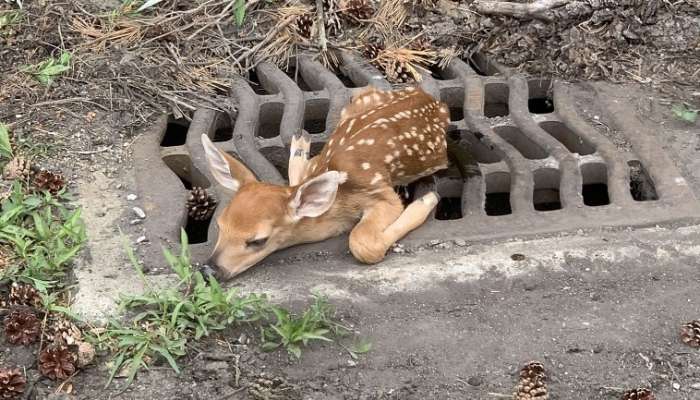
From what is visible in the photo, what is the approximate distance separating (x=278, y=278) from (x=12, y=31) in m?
2.56

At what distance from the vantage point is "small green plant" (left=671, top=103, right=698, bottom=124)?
4941 millimetres

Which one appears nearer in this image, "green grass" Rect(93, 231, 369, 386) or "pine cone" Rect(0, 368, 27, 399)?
"pine cone" Rect(0, 368, 27, 399)

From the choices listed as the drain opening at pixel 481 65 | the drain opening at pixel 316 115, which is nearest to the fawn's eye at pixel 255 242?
the drain opening at pixel 316 115

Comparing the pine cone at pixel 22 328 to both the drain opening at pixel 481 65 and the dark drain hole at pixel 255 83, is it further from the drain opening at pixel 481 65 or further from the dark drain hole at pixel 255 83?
the drain opening at pixel 481 65

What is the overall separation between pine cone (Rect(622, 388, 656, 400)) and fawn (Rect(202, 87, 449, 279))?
1164 millimetres

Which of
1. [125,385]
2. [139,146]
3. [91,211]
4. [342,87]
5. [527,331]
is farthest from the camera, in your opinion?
[342,87]

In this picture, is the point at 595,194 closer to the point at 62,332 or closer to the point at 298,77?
the point at 298,77

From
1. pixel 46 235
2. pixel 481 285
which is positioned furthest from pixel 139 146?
pixel 481 285

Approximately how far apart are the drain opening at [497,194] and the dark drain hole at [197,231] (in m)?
1.36

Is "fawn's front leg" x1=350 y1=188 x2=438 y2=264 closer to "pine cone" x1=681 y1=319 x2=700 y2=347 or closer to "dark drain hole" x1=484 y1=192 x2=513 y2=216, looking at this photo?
"dark drain hole" x1=484 y1=192 x2=513 y2=216

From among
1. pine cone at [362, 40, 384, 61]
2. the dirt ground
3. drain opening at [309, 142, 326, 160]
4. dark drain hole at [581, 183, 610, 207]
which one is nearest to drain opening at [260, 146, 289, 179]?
drain opening at [309, 142, 326, 160]

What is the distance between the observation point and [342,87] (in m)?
5.18

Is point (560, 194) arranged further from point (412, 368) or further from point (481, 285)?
point (412, 368)

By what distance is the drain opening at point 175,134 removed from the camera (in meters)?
5.09
